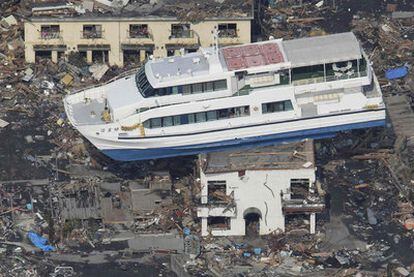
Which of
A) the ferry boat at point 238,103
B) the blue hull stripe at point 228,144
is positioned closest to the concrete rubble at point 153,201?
the blue hull stripe at point 228,144

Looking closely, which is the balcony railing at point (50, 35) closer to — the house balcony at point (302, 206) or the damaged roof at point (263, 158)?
the damaged roof at point (263, 158)

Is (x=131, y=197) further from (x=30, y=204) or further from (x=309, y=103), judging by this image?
(x=309, y=103)

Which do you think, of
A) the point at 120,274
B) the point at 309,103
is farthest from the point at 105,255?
the point at 309,103

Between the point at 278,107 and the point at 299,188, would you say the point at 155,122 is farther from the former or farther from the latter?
the point at 299,188

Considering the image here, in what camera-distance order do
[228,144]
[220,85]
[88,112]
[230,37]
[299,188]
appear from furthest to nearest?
1. [230,37]
2. [88,112]
3. [228,144]
4. [220,85]
5. [299,188]

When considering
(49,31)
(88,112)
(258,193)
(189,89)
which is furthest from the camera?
(49,31)

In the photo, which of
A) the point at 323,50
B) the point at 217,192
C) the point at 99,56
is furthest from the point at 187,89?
the point at 99,56
